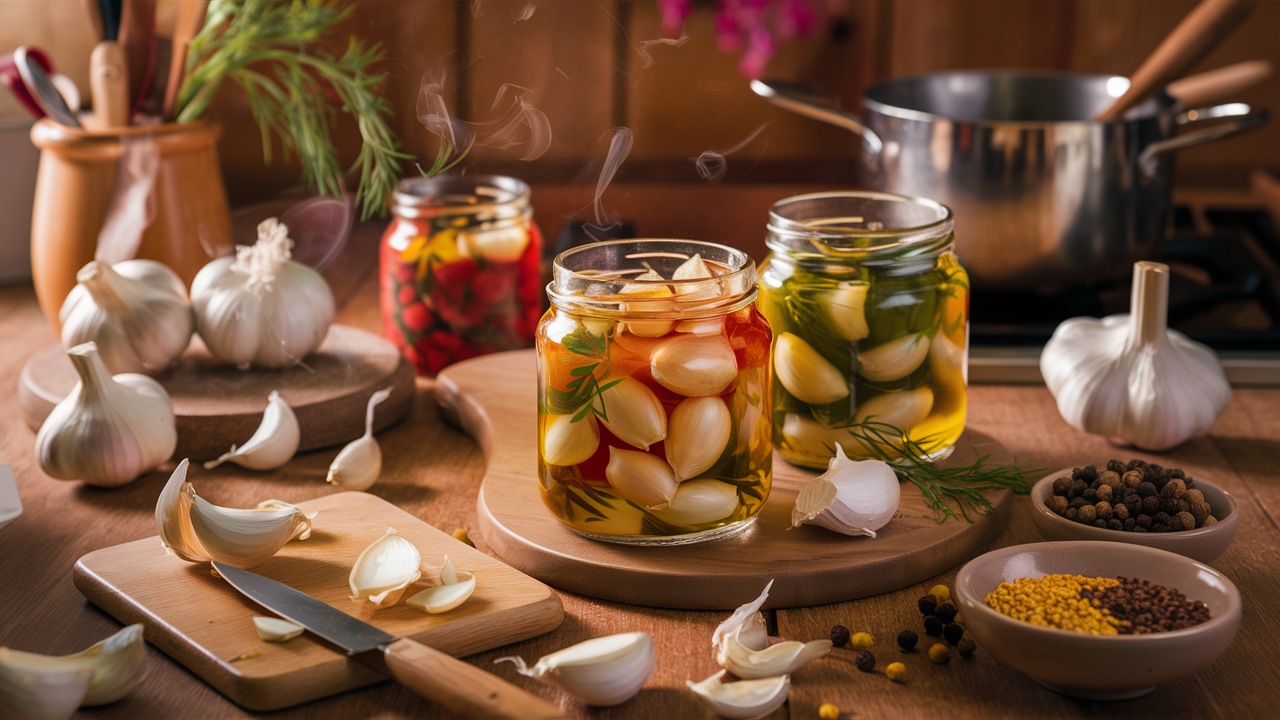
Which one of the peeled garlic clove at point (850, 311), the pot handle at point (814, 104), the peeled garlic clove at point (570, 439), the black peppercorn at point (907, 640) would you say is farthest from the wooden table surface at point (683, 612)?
the pot handle at point (814, 104)

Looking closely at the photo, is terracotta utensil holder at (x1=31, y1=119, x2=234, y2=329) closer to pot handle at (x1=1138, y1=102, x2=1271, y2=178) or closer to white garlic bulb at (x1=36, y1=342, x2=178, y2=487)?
white garlic bulb at (x1=36, y1=342, x2=178, y2=487)

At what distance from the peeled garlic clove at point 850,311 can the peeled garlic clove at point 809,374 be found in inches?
1.2

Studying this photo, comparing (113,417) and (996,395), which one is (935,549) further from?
(113,417)

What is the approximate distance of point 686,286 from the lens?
82 cm

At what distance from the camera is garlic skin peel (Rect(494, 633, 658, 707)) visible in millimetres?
673

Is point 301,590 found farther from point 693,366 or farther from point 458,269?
point 458,269

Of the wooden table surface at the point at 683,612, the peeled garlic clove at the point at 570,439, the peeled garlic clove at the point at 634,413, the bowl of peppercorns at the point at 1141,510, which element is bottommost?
the wooden table surface at the point at 683,612

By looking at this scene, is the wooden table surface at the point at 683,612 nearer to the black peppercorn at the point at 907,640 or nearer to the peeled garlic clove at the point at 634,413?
the black peppercorn at the point at 907,640

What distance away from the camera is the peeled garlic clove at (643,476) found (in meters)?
0.79

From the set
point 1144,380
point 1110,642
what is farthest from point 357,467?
point 1144,380

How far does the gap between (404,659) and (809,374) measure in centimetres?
42

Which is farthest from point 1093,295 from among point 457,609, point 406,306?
point 457,609

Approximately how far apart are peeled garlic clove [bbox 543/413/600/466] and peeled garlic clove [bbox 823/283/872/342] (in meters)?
0.24

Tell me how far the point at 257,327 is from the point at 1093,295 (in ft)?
3.32
